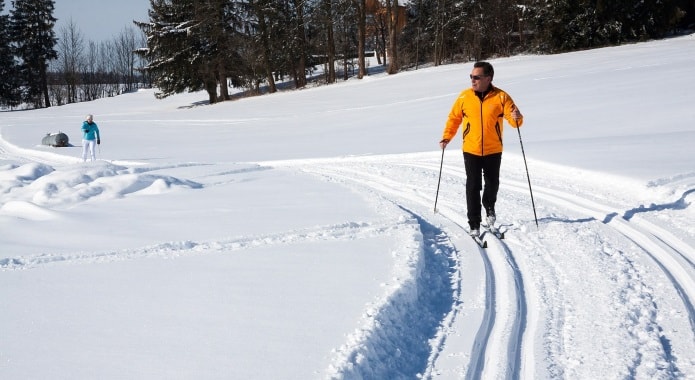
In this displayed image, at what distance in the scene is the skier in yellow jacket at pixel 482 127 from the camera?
563 centimetres

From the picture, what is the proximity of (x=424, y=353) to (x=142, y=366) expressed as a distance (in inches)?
67.3

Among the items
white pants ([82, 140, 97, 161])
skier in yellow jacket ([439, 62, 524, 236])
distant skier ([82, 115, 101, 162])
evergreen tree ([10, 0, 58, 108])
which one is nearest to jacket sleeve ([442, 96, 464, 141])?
skier in yellow jacket ([439, 62, 524, 236])

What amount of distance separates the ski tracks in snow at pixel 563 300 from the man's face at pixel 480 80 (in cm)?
169

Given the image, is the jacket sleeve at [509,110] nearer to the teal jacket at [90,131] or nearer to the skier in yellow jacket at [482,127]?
the skier in yellow jacket at [482,127]

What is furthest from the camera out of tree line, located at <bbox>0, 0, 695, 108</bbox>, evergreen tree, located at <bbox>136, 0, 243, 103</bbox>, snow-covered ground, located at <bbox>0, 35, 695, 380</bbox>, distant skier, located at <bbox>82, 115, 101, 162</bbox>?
evergreen tree, located at <bbox>136, 0, 243, 103</bbox>

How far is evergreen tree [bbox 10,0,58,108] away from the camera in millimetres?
57750

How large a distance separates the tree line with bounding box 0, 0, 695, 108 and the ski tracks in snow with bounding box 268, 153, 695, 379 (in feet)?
108

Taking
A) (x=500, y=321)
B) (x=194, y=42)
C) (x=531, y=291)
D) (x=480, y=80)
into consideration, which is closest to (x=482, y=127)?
(x=480, y=80)

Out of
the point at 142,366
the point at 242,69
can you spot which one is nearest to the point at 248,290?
the point at 142,366

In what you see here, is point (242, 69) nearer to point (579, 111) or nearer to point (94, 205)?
point (579, 111)

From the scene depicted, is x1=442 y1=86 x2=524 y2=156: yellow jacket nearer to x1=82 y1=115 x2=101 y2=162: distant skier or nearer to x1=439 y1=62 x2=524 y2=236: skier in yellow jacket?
x1=439 y1=62 x2=524 y2=236: skier in yellow jacket

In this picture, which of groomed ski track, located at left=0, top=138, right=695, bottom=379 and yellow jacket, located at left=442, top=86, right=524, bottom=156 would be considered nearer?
groomed ski track, located at left=0, top=138, right=695, bottom=379

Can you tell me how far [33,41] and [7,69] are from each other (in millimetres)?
4267

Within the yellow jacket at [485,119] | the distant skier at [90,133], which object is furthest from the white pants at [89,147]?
the yellow jacket at [485,119]
